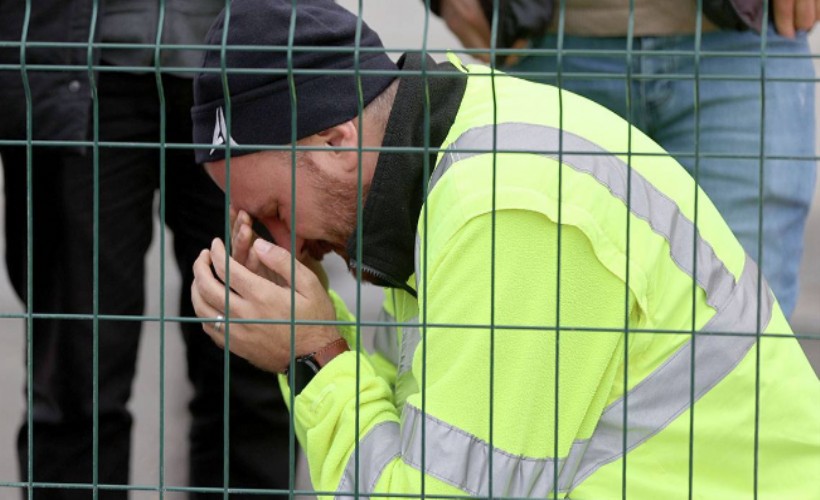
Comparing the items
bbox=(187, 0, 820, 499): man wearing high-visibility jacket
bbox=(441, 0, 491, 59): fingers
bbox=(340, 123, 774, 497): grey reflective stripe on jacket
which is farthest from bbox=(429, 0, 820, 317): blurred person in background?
bbox=(340, 123, 774, 497): grey reflective stripe on jacket

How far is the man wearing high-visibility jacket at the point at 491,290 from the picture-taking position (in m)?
2.27

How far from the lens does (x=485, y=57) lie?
11.3 ft

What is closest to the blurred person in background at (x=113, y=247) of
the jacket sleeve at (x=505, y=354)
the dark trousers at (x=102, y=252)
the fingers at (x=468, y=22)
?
the dark trousers at (x=102, y=252)

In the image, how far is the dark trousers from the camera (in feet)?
11.5

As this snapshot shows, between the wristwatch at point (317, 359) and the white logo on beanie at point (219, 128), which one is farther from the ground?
the white logo on beanie at point (219, 128)

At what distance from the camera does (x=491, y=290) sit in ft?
7.27

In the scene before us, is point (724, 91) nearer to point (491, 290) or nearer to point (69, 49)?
point (491, 290)

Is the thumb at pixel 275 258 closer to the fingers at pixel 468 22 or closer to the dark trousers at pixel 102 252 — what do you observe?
the fingers at pixel 468 22

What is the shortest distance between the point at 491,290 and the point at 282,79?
0.54 metres

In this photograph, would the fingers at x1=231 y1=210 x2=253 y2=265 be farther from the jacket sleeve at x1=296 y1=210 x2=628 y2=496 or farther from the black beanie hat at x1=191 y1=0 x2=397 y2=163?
the jacket sleeve at x1=296 y1=210 x2=628 y2=496

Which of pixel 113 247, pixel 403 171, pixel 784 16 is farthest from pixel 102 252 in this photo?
pixel 784 16

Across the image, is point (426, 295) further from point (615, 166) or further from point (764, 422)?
point (764, 422)

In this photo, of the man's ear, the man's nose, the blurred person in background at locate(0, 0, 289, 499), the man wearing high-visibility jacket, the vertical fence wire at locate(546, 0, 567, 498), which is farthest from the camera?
the blurred person in background at locate(0, 0, 289, 499)

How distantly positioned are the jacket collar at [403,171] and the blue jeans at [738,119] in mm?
558
